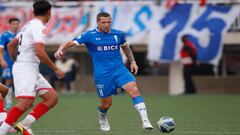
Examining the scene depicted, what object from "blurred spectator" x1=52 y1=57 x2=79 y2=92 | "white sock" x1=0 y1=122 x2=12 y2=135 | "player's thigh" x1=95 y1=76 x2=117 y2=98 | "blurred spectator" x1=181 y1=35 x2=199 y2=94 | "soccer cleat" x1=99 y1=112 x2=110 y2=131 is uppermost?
"white sock" x1=0 y1=122 x2=12 y2=135

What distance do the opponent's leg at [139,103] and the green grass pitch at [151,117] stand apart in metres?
0.17

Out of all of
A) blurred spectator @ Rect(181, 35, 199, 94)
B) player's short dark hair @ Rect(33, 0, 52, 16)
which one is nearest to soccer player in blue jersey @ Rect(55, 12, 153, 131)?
player's short dark hair @ Rect(33, 0, 52, 16)

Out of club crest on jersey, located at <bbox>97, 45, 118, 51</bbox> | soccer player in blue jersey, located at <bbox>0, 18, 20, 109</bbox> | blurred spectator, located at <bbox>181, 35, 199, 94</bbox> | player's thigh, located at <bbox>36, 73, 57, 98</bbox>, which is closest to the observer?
player's thigh, located at <bbox>36, 73, 57, 98</bbox>

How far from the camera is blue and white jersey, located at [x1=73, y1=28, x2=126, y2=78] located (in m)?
14.5

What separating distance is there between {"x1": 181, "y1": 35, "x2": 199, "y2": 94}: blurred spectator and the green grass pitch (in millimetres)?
3002

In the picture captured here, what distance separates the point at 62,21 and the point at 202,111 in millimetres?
12190

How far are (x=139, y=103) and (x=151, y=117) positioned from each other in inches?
166

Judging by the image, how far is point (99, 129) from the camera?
14.7m

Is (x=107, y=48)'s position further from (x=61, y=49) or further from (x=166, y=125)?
(x=166, y=125)

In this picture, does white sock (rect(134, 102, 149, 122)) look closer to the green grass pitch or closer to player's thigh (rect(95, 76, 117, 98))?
the green grass pitch

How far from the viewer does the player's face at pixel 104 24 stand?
14315 millimetres

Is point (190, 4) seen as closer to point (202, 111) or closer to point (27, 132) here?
point (202, 111)

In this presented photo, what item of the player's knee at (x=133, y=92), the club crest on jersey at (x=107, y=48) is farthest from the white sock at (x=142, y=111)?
the club crest on jersey at (x=107, y=48)

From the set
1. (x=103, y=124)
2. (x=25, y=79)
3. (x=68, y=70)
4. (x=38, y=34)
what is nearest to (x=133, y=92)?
(x=103, y=124)
